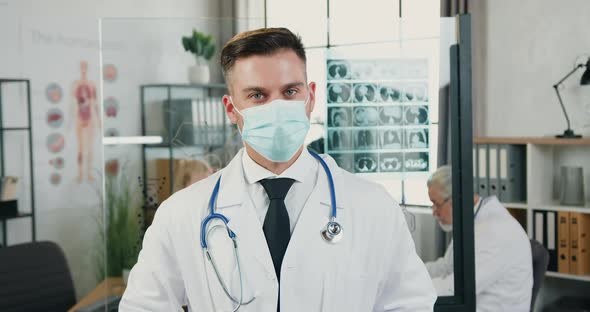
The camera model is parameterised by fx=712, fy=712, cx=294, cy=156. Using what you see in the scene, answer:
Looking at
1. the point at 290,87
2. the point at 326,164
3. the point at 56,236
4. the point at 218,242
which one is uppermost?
the point at 290,87

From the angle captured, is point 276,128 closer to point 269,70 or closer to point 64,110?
point 269,70

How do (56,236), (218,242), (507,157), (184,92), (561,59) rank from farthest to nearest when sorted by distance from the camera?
(56,236) < (561,59) < (507,157) < (184,92) < (218,242)

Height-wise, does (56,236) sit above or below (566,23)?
below

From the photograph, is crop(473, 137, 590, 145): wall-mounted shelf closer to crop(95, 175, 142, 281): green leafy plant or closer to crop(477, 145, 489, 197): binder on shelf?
crop(477, 145, 489, 197): binder on shelf

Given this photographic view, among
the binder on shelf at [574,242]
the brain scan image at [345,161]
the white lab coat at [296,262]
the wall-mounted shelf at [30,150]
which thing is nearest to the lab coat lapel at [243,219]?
the white lab coat at [296,262]

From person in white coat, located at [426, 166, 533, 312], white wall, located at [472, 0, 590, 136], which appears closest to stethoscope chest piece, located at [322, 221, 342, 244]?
person in white coat, located at [426, 166, 533, 312]

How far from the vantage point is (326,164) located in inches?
60.8

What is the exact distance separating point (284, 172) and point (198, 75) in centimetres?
100

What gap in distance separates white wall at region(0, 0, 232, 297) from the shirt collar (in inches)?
130

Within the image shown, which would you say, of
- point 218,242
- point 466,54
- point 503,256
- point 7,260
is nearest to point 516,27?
point 503,256

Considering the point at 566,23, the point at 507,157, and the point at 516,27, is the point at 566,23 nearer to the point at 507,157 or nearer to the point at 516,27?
the point at 516,27

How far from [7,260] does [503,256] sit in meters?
2.07

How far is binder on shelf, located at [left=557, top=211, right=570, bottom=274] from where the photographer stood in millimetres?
3871

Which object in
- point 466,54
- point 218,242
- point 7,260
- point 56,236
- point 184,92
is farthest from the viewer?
point 56,236
